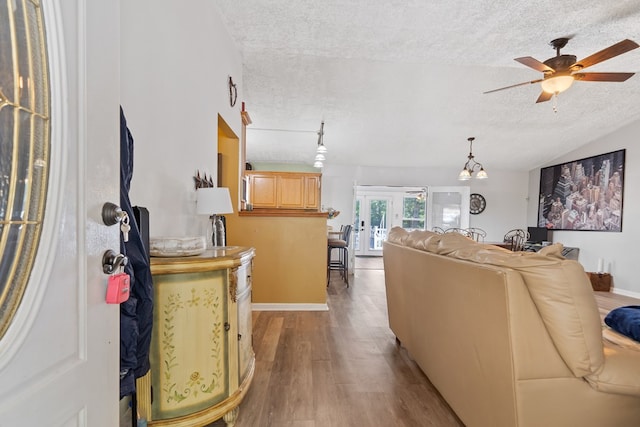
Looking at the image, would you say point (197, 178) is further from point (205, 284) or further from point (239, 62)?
point (239, 62)

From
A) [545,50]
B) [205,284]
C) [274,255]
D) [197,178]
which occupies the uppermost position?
[545,50]

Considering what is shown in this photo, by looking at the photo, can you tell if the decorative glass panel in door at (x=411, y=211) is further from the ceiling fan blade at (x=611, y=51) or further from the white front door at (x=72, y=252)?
the white front door at (x=72, y=252)

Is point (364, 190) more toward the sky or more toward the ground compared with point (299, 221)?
more toward the sky

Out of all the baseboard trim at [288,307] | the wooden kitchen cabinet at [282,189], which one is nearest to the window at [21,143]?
the baseboard trim at [288,307]

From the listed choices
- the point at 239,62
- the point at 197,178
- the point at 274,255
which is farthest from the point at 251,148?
the point at 197,178

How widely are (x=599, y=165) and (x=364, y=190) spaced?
4.95m

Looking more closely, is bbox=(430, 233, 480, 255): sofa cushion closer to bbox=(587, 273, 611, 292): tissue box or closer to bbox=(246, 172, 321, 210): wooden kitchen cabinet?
bbox=(246, 172, 321, 210): wooden kitchen cabinet

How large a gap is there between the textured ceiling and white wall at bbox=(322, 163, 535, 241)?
309 millimetres

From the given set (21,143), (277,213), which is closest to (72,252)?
(21,143)

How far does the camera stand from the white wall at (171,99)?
141 cm

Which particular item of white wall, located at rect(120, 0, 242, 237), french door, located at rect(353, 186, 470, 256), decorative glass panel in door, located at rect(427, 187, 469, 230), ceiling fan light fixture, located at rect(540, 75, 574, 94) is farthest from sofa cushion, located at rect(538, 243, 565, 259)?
french door, located at rect(353, 186, 470, 256)

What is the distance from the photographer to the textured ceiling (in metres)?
2.41

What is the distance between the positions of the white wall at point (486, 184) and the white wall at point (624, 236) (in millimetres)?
1911

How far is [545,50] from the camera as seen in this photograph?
2.93m
